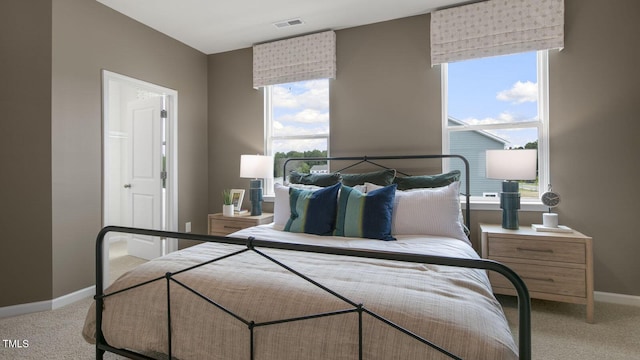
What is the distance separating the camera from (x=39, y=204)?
2471 mm

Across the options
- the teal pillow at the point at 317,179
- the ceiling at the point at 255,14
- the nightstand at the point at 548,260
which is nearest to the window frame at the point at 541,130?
the nightstand at the point at 548,260

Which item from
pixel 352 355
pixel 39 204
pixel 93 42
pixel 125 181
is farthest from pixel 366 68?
pixel 125 181

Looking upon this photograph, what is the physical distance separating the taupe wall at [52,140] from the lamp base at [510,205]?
3.59m

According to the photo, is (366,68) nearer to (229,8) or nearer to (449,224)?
(229,8)

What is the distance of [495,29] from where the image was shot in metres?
2.77

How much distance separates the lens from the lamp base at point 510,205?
2.55m

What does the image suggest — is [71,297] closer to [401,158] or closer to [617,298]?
[401,158]

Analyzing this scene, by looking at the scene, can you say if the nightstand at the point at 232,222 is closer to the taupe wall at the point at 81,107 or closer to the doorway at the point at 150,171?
the doorway at the point at 150,171

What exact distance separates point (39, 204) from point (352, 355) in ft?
9.07

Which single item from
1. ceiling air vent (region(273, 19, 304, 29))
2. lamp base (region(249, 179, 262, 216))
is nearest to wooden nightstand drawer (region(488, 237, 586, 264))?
lamp base (region(249, 179, 262, 216))

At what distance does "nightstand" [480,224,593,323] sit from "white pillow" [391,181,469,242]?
1.35 feet

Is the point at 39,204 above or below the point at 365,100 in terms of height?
below

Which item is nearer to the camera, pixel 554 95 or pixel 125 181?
pixel 554 95

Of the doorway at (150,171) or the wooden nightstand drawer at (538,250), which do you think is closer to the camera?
the wooden nightstand drawer at (538,250)
